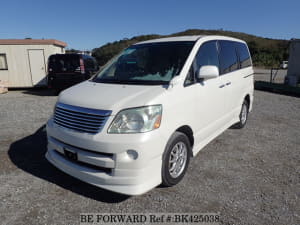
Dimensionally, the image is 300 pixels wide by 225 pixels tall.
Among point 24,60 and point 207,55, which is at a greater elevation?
point 207,55

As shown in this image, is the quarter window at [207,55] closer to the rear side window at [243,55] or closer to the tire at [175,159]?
the tire at [175,159]

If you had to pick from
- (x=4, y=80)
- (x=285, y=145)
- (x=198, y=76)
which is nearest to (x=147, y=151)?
(x=198, y=76)

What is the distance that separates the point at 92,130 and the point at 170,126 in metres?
0.88

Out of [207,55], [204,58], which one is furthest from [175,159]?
[207,55]

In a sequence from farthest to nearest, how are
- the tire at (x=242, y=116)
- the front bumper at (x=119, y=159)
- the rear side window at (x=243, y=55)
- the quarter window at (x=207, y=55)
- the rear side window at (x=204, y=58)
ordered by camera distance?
1. the tire at (x=242, y=116)
2. the rear side window at (x=243, y=55)
3. the quarter window at (x=207, y=55)
4. the rear side window at (x=204, y=58)
5. the front bumper at (x=119, y=159)

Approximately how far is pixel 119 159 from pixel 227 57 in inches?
115

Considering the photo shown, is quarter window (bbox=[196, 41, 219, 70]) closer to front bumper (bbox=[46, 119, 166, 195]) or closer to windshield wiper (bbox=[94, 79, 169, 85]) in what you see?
windshield wiper (bbox=[94, 79, 169, 85])

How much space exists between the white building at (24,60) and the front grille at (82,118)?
10.5 metres

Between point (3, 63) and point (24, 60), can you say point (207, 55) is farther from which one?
point (3, 63)

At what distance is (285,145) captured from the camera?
410 centimetres

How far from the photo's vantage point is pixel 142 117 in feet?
7.37

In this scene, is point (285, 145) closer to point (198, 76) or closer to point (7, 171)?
point (198, 76)

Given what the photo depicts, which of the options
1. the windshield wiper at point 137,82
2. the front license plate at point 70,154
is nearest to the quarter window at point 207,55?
the windshield wiper at point 137,82

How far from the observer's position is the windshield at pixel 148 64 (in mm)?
2893
